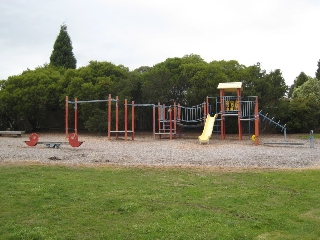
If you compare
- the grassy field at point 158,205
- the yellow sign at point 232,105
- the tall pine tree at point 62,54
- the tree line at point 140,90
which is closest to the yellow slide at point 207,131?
the yellow sign at point 232,105

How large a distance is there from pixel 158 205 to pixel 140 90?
84.4 feet

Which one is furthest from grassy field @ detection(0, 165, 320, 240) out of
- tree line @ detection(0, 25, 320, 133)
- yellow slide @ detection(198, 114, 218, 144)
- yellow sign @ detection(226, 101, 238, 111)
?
tree line @ detection(0, 25, 320, 133)

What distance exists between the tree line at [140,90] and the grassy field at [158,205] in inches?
787

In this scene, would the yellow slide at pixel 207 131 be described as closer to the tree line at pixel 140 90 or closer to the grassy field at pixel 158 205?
the tree line at pixel 140 90

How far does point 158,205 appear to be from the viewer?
233 inches

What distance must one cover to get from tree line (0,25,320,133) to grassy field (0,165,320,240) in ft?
65.6

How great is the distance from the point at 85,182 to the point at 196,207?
2874mm

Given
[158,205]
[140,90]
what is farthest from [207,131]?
[158,205]

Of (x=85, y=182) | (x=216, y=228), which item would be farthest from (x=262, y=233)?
(x=85, y=182)

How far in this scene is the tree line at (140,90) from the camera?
1121 inches

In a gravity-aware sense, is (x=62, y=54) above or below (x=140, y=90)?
above

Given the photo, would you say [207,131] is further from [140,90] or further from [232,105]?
[140,90]

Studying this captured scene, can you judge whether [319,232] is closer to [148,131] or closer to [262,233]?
[262,233]

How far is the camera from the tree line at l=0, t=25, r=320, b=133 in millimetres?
28469
